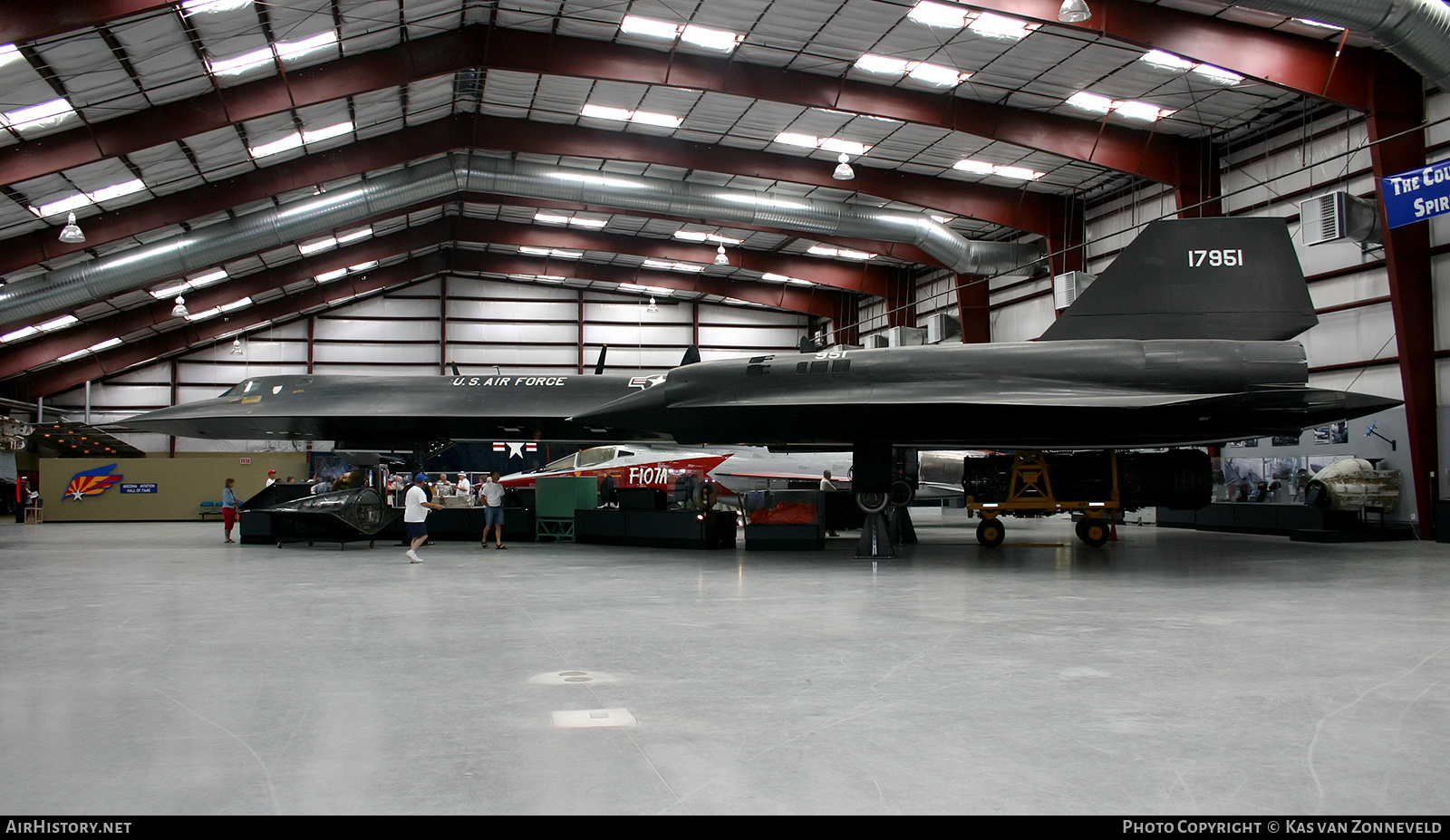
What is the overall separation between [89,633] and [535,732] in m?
5.16

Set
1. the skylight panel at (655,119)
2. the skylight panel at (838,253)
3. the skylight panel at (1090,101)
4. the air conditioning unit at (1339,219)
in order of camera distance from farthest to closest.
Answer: the skylight panel at (838,253), the skylight panel at (655,119), the skylight panel at (1090,101), the air conditioning unit at (1339,219)

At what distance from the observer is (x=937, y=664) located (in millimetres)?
6020

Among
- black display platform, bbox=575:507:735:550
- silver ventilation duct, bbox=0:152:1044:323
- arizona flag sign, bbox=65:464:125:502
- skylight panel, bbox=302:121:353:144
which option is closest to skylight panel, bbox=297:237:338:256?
silver ventilation duct, bbox=0:152:1044:323

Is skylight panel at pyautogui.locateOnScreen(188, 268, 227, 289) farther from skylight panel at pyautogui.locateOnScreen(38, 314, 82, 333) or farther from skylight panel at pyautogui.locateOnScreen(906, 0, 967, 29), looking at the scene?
skylight panel at pyautogui.locateOnScreen(906, 0, 967, 29)

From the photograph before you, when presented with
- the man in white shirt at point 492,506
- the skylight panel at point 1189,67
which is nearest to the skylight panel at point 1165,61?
the skylight panel at point 1189,67

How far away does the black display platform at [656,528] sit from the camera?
15664 millimetres

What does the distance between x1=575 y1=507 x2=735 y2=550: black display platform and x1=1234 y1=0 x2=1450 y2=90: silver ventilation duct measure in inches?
427

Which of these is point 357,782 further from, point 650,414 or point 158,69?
point 158,69

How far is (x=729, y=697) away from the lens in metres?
5.11

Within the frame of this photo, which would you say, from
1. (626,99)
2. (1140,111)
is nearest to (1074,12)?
(1140,111)

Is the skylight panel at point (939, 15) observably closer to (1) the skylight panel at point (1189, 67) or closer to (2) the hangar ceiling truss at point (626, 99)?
(2) the hangar ceiling truss at point (626, 99)

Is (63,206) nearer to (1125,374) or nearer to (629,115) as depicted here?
(629,115)

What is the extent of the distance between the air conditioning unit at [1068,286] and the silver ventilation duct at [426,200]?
2.34m

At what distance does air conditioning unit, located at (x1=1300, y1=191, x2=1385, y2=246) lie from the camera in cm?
1585
